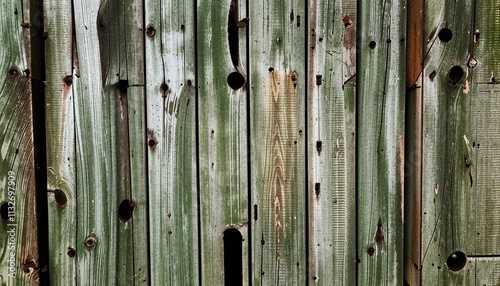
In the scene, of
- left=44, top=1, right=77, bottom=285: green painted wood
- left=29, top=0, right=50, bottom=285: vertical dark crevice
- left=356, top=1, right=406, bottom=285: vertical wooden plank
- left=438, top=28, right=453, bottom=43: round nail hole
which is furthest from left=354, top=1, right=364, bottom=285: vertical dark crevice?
left=29, top=0, right=50, bottom=285: vertical dark crevice

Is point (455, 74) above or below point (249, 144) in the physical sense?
above

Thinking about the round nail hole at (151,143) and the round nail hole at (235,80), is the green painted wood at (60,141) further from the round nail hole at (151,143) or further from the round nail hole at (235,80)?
the round nail hole at (235,80)

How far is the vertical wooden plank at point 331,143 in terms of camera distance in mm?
1458

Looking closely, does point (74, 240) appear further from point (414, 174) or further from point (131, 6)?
point (414, 174)

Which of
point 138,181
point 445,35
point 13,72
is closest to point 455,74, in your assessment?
point 445,35

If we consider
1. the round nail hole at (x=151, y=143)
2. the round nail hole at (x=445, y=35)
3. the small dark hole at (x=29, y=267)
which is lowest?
the small dark hole at (x=29, y=267)

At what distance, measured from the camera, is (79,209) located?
4.90ft

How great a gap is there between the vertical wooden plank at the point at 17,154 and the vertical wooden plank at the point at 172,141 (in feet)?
1.50

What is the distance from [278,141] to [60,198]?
89 centimetres

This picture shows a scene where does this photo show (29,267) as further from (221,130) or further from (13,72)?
(221,130)

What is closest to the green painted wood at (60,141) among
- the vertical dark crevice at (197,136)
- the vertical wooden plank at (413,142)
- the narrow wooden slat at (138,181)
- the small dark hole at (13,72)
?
the small dark hole at (13,72)

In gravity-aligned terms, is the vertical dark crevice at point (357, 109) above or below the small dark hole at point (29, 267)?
above

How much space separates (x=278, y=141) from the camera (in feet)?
4.86

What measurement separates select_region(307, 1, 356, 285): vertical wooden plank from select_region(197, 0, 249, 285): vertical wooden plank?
0.88 feet
